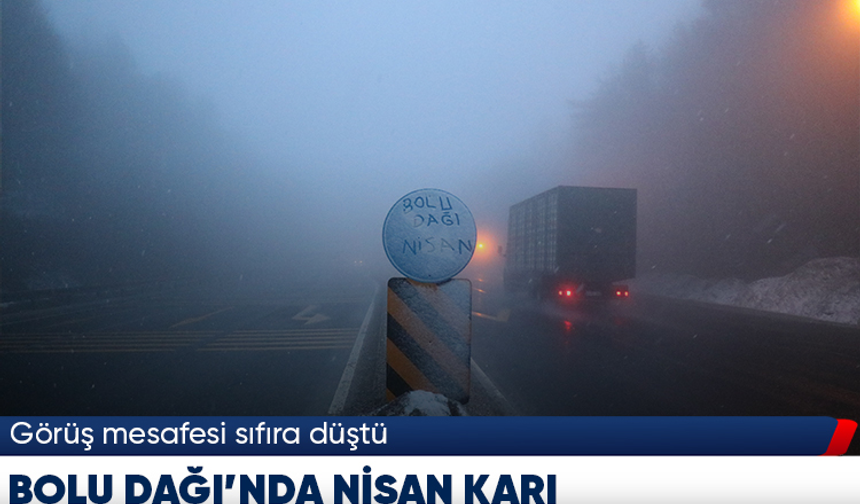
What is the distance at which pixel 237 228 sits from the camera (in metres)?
87.6

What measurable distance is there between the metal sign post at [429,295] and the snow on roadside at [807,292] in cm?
1650

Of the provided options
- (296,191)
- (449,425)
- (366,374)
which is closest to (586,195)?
(366,374)

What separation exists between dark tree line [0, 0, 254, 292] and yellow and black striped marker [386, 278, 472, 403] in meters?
30.9

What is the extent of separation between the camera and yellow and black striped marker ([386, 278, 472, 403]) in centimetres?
458

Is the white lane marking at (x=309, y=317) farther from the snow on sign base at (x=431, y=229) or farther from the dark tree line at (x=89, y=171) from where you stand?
the dark tree line at (x=89, y=171)

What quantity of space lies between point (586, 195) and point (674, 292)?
35.7 ft

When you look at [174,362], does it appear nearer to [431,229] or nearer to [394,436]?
[431,229]

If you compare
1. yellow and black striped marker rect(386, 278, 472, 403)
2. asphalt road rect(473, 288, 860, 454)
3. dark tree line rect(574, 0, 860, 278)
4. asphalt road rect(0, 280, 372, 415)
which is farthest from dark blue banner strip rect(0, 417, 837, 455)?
dark tree line rect(574, 0, 860, 278)

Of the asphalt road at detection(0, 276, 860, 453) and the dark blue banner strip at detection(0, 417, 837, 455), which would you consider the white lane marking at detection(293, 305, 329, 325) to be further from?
the dark blue banner strip at detection(0, 417, 837, 455)

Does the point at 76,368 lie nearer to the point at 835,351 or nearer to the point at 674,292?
the point at 835,351

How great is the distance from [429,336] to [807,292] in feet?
65.0

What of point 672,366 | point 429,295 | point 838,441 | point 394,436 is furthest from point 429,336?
point 672,366

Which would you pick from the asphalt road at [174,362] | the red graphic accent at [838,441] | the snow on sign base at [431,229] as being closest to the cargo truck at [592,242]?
the asphalt road at [174,362]

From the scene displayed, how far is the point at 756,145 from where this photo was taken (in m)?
30.1
